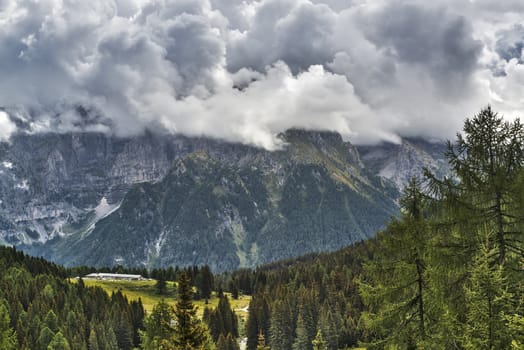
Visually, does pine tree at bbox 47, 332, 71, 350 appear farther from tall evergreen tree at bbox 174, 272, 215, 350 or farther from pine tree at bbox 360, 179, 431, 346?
pine tree at bbox 360, 179, 431, 346

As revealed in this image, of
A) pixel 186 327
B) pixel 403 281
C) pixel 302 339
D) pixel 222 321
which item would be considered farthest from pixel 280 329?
pixel 186 327

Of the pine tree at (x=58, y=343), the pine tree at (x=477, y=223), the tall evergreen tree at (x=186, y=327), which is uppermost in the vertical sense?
the pine tree at (x=477, y=223)

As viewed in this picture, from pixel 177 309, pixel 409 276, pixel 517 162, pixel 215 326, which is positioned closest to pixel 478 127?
pixel 517 162

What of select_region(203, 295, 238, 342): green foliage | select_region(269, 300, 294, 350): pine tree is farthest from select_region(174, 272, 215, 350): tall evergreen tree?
select_region(203, 295, 238, 342): green foliage

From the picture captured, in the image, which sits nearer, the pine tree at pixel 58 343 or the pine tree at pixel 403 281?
the pine tree at pixel 403 281

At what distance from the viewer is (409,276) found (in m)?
25.4

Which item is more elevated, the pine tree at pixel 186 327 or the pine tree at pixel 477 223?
the pine tree at pixel 477 223

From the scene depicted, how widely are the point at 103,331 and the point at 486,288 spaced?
124729 mm

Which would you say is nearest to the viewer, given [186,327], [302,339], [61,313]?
[186,327]

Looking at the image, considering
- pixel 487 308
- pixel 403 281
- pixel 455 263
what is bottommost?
pixel 487 308

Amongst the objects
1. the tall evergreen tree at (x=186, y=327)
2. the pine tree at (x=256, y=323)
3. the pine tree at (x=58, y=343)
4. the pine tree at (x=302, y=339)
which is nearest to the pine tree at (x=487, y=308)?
the tall evergreen tree at (x=186, y=327)

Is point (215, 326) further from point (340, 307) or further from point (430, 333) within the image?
point (430, 333)

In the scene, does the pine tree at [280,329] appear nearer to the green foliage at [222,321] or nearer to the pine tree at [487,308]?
the green foliage at [222,321]

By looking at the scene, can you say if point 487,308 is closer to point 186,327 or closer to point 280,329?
point 186,327
